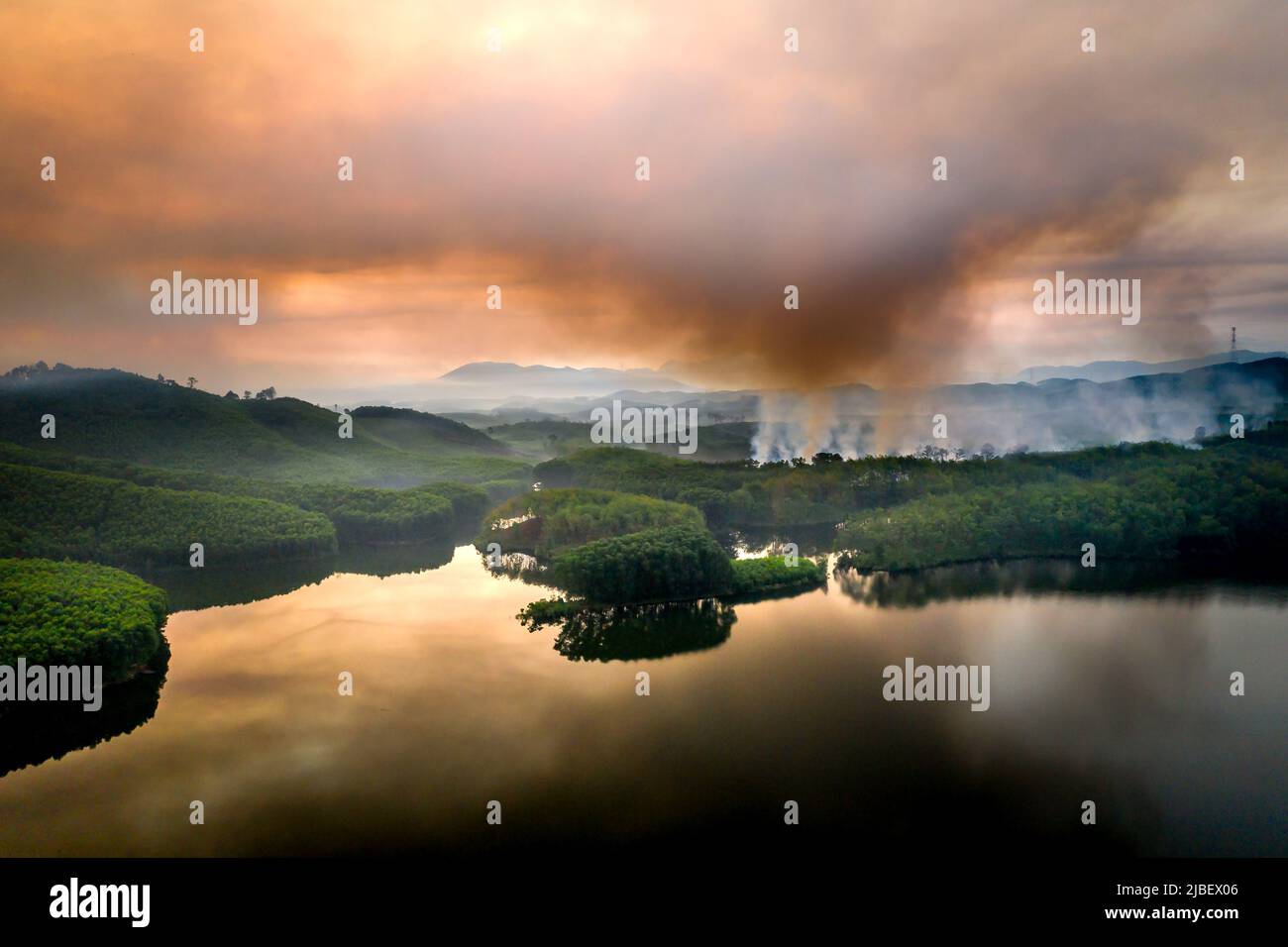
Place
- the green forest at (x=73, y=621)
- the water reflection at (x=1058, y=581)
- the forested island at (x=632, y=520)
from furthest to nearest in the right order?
the water reflection at (x=1058, y=581) < the forested island at (x=632, y=520) < the green forest at (x=73, y=621)

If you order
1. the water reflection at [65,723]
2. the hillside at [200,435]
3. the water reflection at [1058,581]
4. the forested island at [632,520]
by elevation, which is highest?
the hillside at [200,435]

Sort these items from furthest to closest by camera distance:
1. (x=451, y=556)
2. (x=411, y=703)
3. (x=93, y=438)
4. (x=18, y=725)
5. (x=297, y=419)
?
1. (x=297, y=419)
2. (x=93, y=438)
3. (x=451, y=556)
4. (x=411, y=703)
5. (x=18, y=725)

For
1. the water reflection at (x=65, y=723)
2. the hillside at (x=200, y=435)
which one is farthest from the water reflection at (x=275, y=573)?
the hillside at (x=200, y=435)

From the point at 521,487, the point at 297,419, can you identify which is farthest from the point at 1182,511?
the point at 297,419

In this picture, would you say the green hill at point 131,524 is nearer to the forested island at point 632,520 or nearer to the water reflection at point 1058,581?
the forested island at point 632,520

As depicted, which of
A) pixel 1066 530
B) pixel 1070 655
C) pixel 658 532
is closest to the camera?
pixel 1070 655

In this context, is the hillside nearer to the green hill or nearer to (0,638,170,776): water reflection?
the green hill

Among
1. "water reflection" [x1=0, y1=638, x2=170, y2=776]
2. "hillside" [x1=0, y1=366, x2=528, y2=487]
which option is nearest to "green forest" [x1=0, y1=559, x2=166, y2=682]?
"water reflection" [x1=0, y1=638, x2=170, y2=776]

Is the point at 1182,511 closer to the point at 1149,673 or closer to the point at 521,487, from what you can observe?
the point at 1149,673
